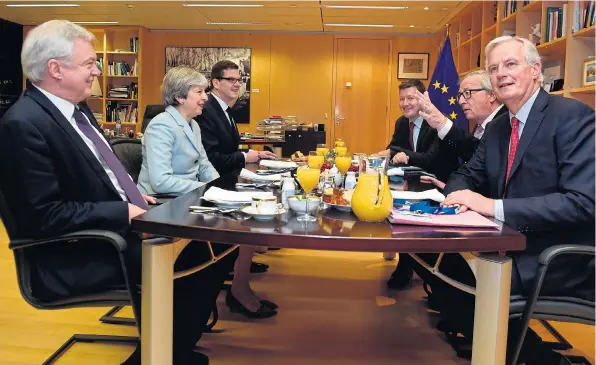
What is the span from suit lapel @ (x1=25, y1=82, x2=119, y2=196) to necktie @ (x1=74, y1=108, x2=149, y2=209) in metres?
0.15

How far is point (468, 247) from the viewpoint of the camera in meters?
1.45

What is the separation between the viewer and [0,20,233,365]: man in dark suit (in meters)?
1.78

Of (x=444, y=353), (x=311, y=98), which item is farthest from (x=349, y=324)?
(x=311, y=98)

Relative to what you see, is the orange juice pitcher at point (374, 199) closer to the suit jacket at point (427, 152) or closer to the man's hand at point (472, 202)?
the man's hand at point (472, 202)

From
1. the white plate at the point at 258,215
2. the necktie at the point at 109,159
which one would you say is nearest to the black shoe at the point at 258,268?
the necktie at the point at 109,159

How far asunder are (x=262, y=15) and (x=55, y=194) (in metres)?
7.81

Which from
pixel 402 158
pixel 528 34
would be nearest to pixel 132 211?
pixel 402 158

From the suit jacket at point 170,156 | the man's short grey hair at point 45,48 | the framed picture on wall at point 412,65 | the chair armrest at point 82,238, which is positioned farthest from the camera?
the framed picture on wall at point 412,65

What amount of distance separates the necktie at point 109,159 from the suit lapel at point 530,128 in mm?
1335

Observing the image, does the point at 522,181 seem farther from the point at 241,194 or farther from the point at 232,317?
the point at 232,317

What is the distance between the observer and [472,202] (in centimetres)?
182

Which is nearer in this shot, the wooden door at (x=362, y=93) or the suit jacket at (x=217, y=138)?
the suit jacket at (x=217, y=138)

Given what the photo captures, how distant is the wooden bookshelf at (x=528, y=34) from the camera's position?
4.72 m

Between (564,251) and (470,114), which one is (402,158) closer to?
(470,114)
